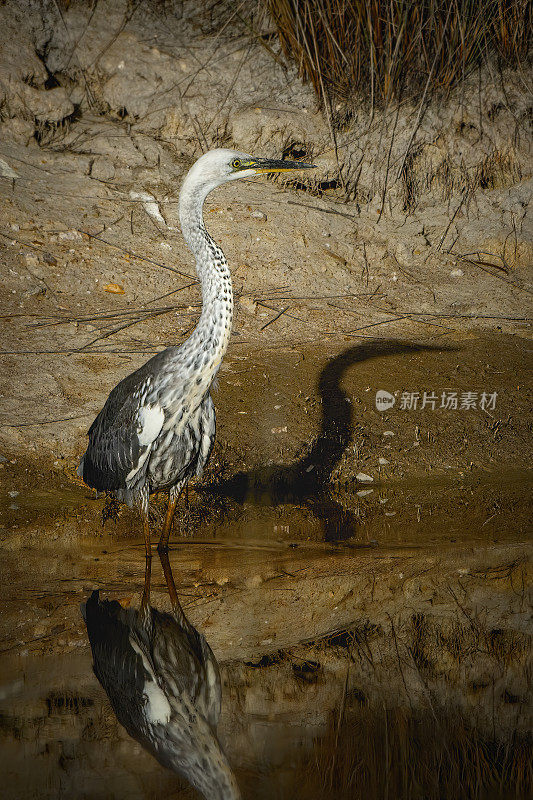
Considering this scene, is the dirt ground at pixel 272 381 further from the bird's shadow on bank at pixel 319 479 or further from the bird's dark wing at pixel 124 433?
the bird's dark wing at pixel 124 433

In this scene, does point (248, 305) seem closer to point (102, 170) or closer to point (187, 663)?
point (102, 170)

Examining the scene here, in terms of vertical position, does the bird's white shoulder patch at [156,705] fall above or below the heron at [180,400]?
below

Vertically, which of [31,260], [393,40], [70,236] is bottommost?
[31,260]

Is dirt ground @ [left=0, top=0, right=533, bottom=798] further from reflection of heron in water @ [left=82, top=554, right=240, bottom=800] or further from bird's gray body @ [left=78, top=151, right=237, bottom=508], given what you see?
bird's gray body @ [left=78, top=151, right=237, bottom=508]

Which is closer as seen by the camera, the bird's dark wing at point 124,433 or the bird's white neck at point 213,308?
the bird's white neck at point 213,308

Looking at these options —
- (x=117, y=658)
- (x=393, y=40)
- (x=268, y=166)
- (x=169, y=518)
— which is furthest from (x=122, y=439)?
(x=393, y=40)

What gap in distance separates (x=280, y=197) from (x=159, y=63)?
2088 mm

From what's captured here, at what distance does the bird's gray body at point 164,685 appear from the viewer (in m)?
3.26

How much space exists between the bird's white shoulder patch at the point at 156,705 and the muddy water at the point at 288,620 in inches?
7.3

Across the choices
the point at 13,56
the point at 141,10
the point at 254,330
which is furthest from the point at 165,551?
the point at 141,10

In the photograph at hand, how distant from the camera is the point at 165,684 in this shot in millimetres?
3691

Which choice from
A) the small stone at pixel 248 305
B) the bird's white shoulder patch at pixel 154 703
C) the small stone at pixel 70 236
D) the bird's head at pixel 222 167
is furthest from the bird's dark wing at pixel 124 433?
the small stone at pixel 70 236

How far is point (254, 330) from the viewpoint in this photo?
7.41 meters

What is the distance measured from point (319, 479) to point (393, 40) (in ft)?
16.5
